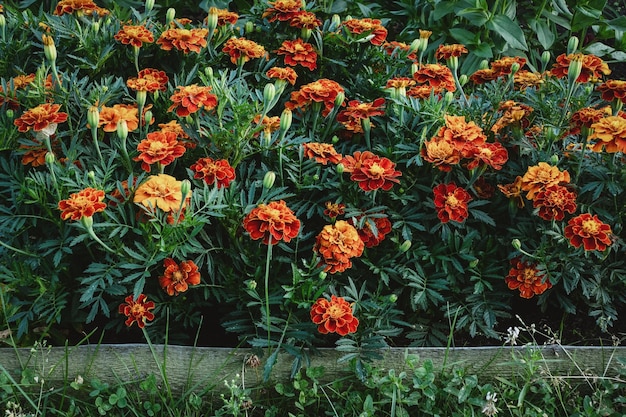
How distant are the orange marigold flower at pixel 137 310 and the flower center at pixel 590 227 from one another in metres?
1.21

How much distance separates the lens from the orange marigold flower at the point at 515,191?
211 centimetres

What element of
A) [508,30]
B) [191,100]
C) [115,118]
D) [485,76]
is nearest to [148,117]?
[115,118]

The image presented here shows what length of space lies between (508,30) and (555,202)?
4.71 feet

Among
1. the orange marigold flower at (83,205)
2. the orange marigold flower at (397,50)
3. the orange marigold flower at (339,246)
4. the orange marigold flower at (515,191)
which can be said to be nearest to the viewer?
the orange marigold flower at (83,205)

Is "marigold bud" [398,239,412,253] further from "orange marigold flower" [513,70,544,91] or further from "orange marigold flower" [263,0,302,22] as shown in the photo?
"orange marigold flower" [263,0,302,22]

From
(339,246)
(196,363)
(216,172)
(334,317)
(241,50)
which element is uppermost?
(241,50)

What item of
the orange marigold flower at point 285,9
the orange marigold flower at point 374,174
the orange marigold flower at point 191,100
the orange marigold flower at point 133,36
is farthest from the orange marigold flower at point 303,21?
the orange marigold flower at point 374,174

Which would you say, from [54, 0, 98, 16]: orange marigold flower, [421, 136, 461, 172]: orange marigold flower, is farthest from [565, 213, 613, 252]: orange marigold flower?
[54, 0, 98, 16]: orange marigold flower

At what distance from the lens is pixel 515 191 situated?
2.12 meters

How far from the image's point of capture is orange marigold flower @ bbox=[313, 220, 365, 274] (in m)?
1.90

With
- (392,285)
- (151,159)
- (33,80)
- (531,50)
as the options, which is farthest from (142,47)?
(531,50)

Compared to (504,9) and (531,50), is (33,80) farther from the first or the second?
(531,50)

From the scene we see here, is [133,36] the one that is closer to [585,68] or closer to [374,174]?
[374,174]

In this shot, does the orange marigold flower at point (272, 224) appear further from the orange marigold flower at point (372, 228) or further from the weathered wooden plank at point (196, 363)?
the weathered wooden plank at point (196, 363)
